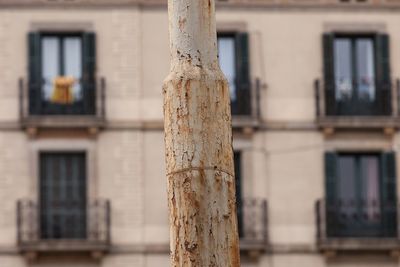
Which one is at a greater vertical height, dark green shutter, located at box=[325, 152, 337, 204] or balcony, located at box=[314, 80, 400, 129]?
balcony, located at box=[314, 80, 400, 129]

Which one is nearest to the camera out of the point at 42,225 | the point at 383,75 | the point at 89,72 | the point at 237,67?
the point at 42,225

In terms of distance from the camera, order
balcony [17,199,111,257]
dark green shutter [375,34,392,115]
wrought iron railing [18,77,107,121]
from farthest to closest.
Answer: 1. dark green shutter [375,34,392,115]
2. wrought iron railing [18,77,107,121]
3. balcony [17,199,111,257]

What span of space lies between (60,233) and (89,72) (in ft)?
13.9

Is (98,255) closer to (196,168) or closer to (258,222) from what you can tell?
(258,222)

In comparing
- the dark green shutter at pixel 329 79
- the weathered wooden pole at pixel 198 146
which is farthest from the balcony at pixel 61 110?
the weathered wooden pole at pixel 198 146

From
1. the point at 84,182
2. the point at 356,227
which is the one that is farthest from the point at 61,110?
the point at 356,227

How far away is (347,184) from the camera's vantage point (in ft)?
153

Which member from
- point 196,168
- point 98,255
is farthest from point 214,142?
point 98,255

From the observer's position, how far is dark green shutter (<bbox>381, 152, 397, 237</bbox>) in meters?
46.6

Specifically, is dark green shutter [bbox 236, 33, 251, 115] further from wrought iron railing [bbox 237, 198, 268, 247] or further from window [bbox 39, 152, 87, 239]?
window [bbox 39, 152, 87, 239]

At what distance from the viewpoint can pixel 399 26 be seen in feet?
158

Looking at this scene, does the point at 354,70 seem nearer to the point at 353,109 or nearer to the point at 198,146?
the point at 353,109

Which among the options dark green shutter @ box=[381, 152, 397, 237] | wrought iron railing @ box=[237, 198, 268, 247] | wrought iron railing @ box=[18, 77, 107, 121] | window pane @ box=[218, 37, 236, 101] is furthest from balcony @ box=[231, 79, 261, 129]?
dark green shutter @ box=[381, 152, 397, 237]

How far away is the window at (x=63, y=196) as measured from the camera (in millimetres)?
45562
